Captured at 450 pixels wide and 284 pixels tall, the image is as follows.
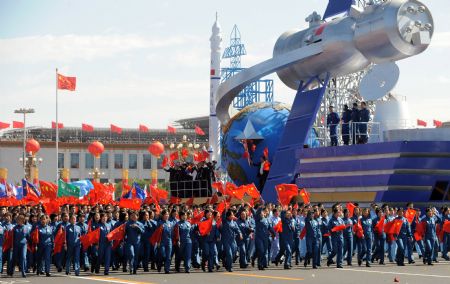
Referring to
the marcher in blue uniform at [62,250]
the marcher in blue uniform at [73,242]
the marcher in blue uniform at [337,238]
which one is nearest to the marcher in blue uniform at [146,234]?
the marcher in blue uniform at [73,242]

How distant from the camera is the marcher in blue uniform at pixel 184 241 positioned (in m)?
21.2

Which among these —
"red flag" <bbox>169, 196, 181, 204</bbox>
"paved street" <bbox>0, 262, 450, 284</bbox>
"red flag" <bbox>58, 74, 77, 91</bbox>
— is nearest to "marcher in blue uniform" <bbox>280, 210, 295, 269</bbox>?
"paved street" <bbox>0, 262, 450, 284</bbox>

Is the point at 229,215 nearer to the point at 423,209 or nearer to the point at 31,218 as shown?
the point at 31,218

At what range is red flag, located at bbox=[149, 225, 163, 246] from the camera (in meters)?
21.5

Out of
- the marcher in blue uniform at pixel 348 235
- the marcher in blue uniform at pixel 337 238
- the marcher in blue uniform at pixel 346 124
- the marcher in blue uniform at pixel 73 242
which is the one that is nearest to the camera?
the marcher in blue uniform at pixel 73 242

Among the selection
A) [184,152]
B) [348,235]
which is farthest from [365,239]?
[184,152]

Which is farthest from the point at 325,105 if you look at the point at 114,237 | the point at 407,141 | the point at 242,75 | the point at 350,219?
the point at 114,237

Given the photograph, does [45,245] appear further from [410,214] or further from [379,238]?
[410,214]

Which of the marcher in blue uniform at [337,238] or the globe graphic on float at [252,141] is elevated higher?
the globe graphic on float at [252,141]

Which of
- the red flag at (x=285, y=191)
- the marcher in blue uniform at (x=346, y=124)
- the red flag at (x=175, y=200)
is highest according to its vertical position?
the marcher in blue uniform at (x=346, y=124)

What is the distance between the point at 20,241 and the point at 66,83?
33.5m

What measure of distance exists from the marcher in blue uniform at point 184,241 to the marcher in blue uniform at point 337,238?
326 centimetres

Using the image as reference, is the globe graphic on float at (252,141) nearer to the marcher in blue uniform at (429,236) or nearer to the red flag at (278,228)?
the marcher in blue uniform at (429,236)

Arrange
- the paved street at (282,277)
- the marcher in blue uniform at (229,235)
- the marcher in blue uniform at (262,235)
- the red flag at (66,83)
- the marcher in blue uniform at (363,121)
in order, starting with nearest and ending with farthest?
the paved street at (282,277) < the marcher in blue uniform at (229,235) < the marcher in blue uniform at (262,235) < the marcher in blue uniform at (363,121) < the red flag at (66,83)
